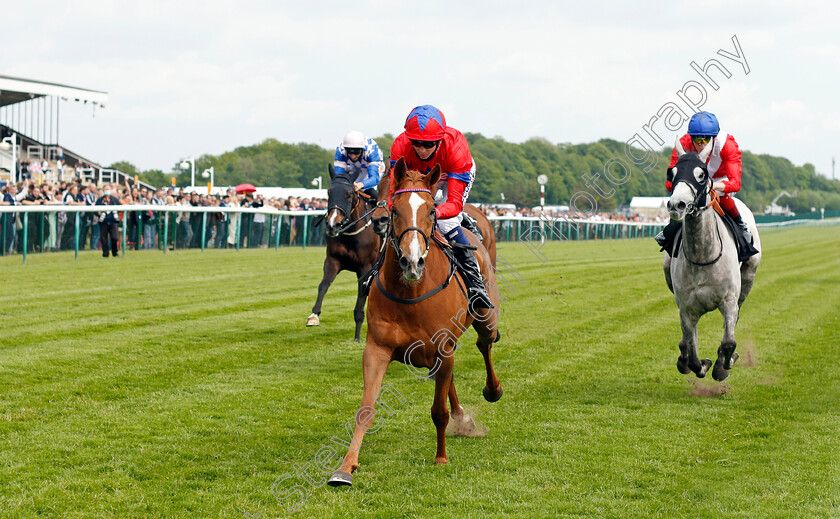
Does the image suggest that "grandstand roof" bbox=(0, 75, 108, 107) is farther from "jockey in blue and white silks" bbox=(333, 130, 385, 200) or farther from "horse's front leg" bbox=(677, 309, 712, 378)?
"horse's front leg" bbox=(677, 309, 712, 378)

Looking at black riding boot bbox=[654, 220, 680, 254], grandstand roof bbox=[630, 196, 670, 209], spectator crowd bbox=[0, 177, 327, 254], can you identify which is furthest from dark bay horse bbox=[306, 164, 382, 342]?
grandstand roof bbox=[630, 196, 670, 209]

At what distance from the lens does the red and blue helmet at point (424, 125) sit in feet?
16.7

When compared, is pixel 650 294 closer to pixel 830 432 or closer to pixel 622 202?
pixel 830 432

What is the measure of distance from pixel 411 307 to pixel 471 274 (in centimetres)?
82

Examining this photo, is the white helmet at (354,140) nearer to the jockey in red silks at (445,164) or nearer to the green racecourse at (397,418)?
the green racecourse at (397,418)

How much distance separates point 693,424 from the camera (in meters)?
5.98

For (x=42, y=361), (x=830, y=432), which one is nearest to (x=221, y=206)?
(x=42, y=361)

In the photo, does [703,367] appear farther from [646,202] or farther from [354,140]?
[646,202]

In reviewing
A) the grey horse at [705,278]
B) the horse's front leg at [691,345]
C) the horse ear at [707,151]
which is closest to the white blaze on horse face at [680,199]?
the grey horse at [705,278]

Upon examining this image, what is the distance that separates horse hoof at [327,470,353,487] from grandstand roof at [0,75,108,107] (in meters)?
34.4

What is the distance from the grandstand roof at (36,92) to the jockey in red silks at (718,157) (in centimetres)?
3319

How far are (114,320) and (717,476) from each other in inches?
300

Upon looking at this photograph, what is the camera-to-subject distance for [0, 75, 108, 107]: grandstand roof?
34375 millimetres

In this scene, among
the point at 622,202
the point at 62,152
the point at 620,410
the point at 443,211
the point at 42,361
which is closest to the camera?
the point at 443,211
